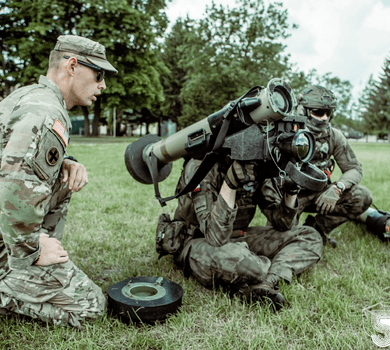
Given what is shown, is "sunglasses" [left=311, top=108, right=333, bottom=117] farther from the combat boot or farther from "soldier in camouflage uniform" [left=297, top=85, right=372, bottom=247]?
the combat boot

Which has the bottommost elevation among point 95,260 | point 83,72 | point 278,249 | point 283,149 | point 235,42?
point 95,260

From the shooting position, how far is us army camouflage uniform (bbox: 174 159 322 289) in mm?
3441

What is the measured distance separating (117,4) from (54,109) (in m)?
25.9

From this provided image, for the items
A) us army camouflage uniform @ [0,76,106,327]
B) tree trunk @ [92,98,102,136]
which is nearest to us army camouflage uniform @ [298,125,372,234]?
us army camouflage uniform @ [0,76,106,327]

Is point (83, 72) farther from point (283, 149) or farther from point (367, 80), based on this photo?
point (367, 80)

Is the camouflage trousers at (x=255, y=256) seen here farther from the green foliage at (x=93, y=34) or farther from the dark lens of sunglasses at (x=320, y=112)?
the green foliage at (x=93, y=34)

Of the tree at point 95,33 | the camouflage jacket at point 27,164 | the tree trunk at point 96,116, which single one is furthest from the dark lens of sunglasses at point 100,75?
the tree trunk at point 96,116

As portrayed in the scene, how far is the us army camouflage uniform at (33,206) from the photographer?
242 centimetres

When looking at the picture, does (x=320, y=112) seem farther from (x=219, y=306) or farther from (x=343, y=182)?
(x=219, y=306)

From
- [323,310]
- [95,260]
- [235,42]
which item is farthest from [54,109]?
[235,42]

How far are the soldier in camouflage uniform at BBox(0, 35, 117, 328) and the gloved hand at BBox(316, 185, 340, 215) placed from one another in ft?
9.26

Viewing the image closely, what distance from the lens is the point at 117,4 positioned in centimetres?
2600

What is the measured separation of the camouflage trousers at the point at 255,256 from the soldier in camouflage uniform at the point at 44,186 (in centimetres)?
94

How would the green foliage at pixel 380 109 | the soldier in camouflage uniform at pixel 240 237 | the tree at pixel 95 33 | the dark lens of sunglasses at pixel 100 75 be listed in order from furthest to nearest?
the green foliage at pixel 380 109
the tree at pixel 95 33
the soldier in camouflage uniform at pixel 240 237
the dark lens of sunglasses at pixel 100 75
